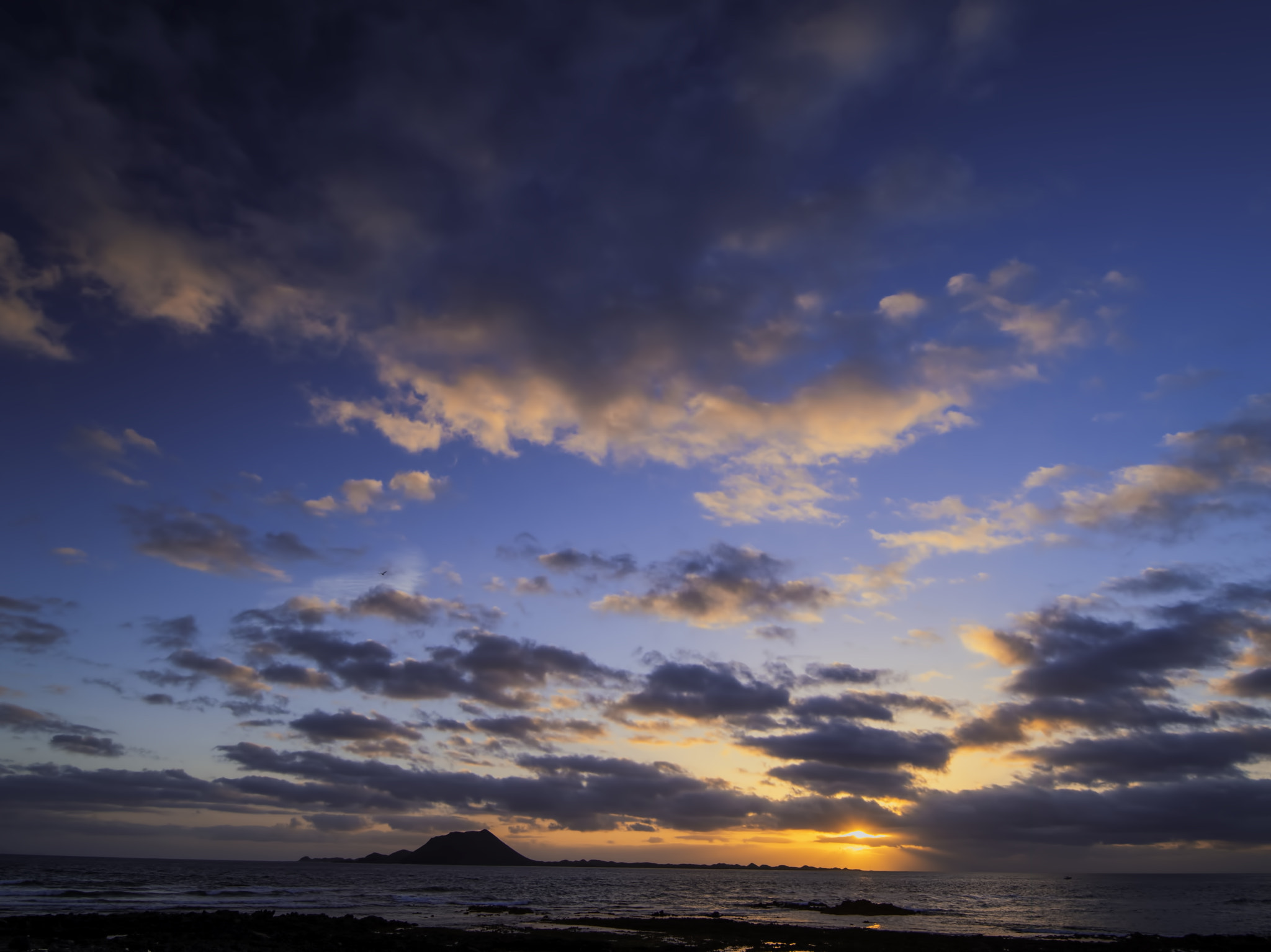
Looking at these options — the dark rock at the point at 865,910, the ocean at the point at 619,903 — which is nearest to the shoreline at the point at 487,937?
the ocean at the point at 619,903

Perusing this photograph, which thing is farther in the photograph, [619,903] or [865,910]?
[619,903]

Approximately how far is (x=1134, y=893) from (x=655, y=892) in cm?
12866

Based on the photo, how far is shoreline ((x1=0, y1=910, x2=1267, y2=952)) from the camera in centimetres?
4703

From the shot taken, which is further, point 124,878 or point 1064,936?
point 124,878

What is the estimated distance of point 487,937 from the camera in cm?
5478

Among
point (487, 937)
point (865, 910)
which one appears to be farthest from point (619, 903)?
point (487, 937)

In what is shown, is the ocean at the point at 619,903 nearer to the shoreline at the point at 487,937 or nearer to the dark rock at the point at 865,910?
the dark rock at the point at 865,910

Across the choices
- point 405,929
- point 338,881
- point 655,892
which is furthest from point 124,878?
point 405,929

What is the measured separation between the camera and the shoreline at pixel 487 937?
47.0m

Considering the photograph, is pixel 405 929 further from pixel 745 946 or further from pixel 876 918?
pixel 876 918

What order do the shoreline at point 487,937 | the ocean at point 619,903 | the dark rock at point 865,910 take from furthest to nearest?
1. the dark rock at point 865,910
2. the ocean at point 619,903
3. the shoreline at point 487,937

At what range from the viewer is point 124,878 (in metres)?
149

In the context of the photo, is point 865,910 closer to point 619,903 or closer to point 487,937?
point 619,903

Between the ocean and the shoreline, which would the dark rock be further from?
the shoreline
